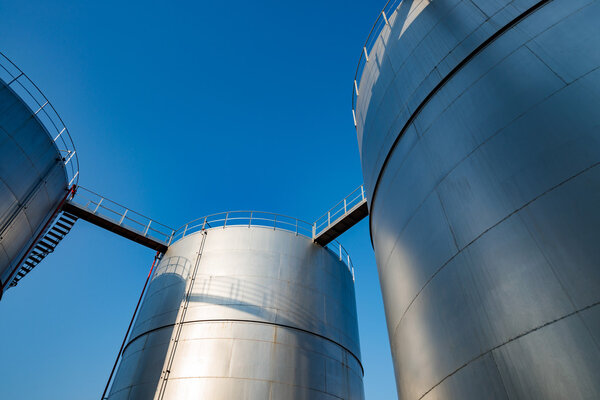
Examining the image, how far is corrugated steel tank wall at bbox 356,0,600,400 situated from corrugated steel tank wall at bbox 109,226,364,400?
21.5 ft

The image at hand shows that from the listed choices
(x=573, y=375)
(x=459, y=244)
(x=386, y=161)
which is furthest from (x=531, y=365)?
(x=386, y=161)

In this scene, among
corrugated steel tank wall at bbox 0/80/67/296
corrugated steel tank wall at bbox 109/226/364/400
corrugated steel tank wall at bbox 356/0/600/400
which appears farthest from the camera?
corrugated steel tank wall at bbox 109/226/364/400

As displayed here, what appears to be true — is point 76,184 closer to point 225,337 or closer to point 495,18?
point 225,337

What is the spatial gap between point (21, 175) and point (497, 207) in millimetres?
12233

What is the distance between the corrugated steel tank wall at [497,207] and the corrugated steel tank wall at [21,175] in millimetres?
10410

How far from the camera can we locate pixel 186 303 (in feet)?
40.1

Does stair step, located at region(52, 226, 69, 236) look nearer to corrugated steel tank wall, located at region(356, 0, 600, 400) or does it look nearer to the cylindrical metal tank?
the cylindrical metal tank

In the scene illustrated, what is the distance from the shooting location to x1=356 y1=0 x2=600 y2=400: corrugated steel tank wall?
116 inches

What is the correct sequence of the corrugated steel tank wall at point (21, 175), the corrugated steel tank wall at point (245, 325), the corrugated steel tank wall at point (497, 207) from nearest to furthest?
the corrugated steel tank wall at point (497, 207)
the corrugated steel tank wall at point (21, 175)
the corrugated steel tank wall at point (245, 325)

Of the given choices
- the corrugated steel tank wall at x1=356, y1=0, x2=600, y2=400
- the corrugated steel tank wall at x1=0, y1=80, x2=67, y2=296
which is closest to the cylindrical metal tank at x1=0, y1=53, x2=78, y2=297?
the corrugated steel tank wall at x1=0, y1=80, x2=67, y2=296

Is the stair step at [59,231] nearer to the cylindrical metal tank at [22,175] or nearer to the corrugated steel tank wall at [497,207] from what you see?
the cylindrical metal tank at [22,175]

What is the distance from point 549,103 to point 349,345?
11724 millimetres

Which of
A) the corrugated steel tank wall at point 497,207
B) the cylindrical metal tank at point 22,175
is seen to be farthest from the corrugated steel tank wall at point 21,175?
the corrugated steel tank wall at point 497,207

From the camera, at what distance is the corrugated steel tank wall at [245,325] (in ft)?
34.5
